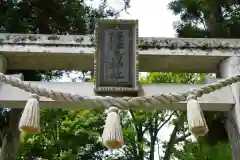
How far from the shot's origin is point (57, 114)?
6.32 meters

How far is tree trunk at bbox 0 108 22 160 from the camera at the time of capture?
444 centimetres

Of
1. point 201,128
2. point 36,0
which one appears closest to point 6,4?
point 36,0

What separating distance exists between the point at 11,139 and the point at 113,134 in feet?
8.09

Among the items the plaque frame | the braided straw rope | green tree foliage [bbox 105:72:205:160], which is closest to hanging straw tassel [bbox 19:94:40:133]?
the braided straw rope

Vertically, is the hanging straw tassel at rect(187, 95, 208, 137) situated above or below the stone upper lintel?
below

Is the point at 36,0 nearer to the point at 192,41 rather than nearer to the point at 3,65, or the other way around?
the point at 3,65

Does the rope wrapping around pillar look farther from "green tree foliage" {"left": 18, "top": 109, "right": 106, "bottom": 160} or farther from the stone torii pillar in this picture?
"green tree foliage" {"left": 18, "top": 109, "right": 106, "bottom": 160}

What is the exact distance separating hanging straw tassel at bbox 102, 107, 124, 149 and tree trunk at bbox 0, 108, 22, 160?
7.47 feet

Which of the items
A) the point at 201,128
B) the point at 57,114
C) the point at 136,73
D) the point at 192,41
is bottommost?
the point at 57,114

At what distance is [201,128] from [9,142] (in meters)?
2.71

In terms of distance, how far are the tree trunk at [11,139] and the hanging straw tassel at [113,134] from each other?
2.28 metres

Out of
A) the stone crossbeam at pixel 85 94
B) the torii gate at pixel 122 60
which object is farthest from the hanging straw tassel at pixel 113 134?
the stone crossbeam at pixel 85 94

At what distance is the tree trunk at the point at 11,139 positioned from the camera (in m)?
4.44

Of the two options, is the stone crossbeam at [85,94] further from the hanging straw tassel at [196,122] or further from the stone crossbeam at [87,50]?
the hanging straw tassel at [196,122]
